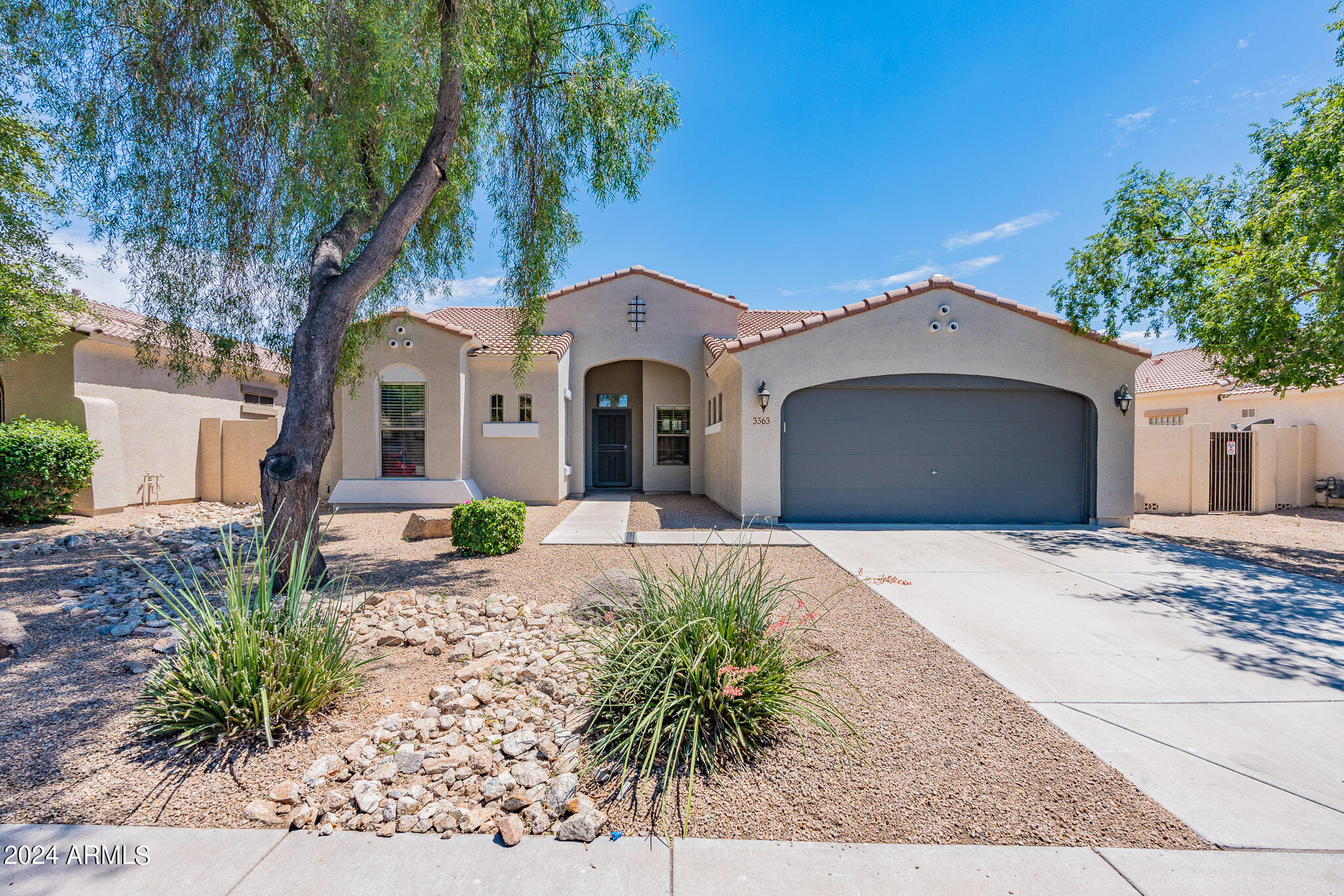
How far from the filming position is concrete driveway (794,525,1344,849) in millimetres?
2553

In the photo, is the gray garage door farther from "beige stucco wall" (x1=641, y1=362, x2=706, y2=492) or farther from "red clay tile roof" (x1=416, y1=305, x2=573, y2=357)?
"red clay tile roof" (x1=416, y1=305, x2=573, y2=357)

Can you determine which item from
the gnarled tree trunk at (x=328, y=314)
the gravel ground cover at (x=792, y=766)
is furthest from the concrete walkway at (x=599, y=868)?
the gnarled tree trunk at (x=328, y=314)

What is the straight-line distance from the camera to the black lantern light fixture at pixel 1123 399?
9.77 m

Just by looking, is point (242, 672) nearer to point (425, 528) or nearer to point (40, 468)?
point (425, 528)

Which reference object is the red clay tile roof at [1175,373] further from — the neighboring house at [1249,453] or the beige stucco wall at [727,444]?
the beige stucco wall at [727,444]

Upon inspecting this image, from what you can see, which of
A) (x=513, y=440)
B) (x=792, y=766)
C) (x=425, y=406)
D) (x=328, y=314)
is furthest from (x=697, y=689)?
(x=425, y=406)

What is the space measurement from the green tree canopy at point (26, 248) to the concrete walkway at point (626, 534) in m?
8.32

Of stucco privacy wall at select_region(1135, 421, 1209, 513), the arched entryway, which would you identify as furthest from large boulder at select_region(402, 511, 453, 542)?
stucco privacy wall at select_region(1135, 421, 1209, 513)

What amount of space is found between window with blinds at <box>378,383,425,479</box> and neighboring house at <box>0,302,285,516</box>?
2.12 m

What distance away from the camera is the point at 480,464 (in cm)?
1220

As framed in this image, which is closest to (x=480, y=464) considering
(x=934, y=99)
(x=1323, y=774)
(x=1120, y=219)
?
(x=934, y=99)

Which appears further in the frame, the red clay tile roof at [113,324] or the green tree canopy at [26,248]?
the red clay tile roof at [113,324]

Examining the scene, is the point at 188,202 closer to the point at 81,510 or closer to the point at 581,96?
the point at 581,96

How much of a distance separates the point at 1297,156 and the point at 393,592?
13.5 metres
